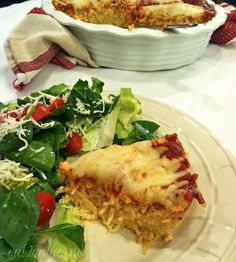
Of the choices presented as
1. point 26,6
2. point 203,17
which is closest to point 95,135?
point 203,17

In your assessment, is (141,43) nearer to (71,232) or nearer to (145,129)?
(145,129)

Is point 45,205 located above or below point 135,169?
below

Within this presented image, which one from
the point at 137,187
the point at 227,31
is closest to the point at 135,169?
the point at 137,187

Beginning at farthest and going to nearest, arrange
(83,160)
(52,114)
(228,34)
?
(228,34) < (52,114) < (83,160)

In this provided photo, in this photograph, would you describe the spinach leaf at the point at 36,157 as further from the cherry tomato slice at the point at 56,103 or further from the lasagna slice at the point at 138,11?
the lasagna slice at the point at 138,11

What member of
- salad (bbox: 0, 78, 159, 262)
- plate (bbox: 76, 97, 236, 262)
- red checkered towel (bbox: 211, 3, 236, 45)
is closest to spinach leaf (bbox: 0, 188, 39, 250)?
salad (bbox: 0, 78, 159, 262)

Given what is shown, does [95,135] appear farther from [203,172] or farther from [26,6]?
[26,6]
